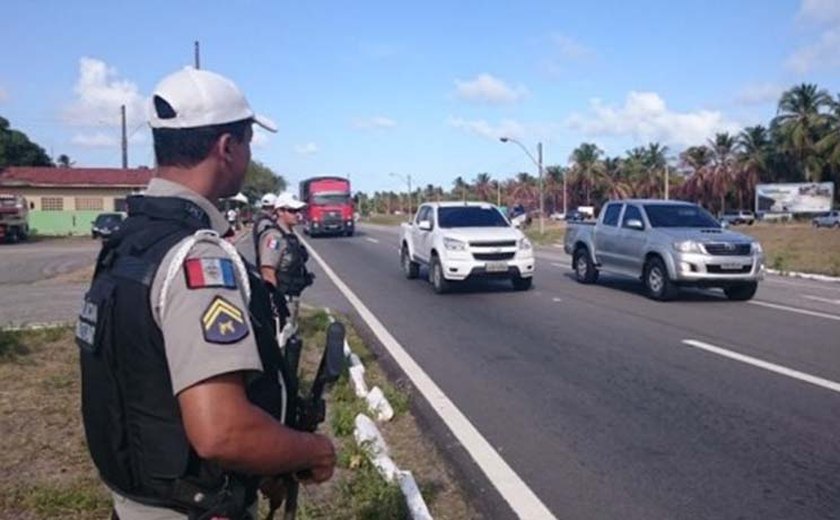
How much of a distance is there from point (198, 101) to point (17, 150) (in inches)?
3553

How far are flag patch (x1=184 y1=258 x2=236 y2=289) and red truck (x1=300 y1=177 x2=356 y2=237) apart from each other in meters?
45.8

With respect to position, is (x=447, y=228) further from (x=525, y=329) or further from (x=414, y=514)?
(x=414, y=514)

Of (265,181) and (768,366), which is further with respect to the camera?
(265,181)

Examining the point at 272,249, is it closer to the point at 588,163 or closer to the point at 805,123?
the point at 805,123

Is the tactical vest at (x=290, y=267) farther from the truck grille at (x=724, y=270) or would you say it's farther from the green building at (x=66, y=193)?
the green building at (x=66, y=193)

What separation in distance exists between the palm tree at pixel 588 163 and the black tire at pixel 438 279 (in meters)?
101

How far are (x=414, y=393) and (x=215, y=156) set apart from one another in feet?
19.4

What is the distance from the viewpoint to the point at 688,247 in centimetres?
1477

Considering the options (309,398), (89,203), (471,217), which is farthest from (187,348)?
(89,203)

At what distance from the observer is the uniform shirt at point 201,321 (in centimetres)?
196

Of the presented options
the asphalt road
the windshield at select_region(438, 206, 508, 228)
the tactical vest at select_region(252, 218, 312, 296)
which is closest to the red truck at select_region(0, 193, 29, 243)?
the windshield at select_region(438, 206, 508, 228)

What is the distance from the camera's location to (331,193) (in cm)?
4900

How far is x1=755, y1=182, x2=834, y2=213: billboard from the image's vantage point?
76.7 m


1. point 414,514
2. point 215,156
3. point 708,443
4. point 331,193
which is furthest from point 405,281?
point 331,193
